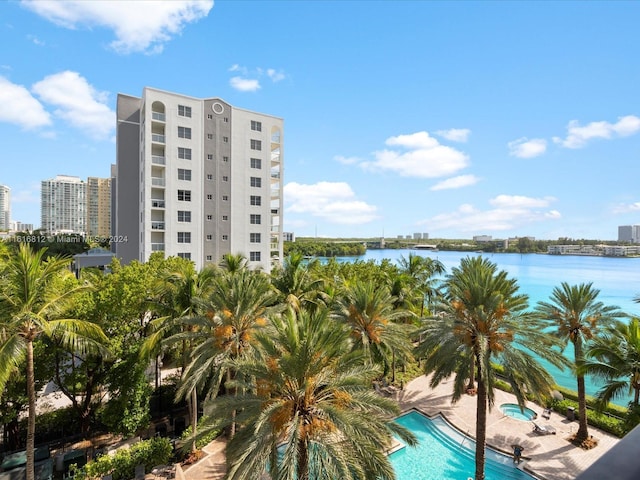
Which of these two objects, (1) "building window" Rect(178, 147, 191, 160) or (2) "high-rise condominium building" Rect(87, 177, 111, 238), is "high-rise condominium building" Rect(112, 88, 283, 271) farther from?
(2) "high-rise condominium building" Rect(87, 177, 111, 238)

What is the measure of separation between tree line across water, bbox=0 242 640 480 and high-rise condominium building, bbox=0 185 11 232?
717 ft

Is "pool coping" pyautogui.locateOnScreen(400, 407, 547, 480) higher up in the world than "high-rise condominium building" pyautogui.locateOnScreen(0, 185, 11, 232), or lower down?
lower down

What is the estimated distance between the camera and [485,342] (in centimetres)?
1362

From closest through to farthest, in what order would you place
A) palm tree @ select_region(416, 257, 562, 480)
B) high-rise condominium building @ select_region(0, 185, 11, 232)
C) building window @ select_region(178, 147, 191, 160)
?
palm tree @ select_region(416, 257, 562, 480) < building window @ select_region(178, 147, 191, 160) < high-rise condominium building @ select_region(0, 185, 11, 232)

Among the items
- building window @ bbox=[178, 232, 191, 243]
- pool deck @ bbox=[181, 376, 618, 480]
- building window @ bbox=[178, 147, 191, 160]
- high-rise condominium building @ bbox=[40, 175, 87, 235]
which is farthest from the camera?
high-rise condominium building @ bbox=[40, 175, 87, 235]

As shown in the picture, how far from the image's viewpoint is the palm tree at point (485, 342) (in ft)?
45.3

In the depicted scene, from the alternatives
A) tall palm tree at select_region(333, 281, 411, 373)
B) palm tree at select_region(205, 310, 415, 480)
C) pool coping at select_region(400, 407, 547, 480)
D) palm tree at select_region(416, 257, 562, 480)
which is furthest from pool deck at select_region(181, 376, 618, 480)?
tall palm tree at select_region(333, 281, 411, 373)

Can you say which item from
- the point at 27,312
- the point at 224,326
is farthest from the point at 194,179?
the point at 27,312

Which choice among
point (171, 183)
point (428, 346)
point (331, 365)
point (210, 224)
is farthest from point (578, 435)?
point (171, 183)

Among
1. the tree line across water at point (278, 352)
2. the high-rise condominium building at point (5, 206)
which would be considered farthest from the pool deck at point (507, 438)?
the high-rise condominium building at point (5, 206)

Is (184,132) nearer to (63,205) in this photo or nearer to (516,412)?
(516,412)

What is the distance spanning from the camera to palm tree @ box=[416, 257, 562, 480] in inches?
544

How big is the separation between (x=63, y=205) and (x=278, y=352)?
546 ft

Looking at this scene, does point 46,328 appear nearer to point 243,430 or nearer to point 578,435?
point 243,430
